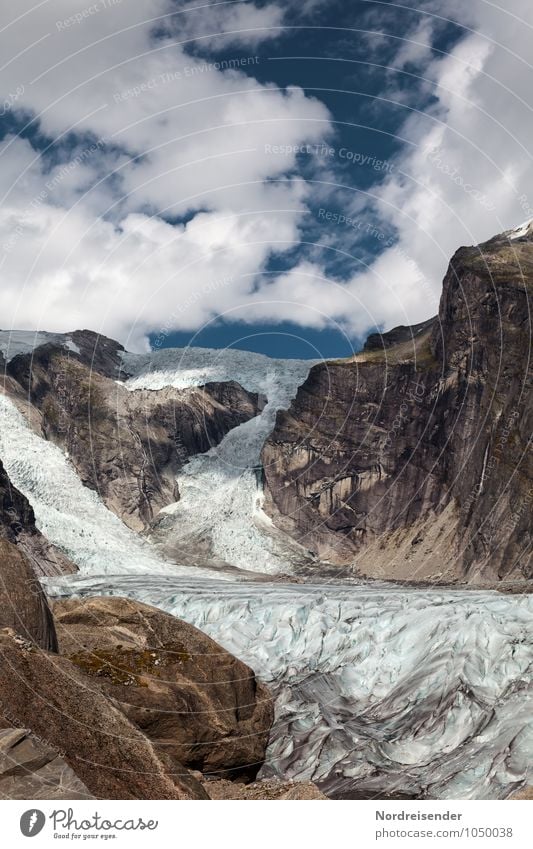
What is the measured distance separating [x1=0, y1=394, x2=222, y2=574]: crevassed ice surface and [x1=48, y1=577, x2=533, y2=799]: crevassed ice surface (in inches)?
1949

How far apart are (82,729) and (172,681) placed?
553cm

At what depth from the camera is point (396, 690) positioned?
2900cm

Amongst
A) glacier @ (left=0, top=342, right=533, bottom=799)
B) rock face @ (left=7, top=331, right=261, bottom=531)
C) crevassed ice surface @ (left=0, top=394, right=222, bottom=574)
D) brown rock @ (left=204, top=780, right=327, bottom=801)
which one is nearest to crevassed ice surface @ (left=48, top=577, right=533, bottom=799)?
glacier @ (left=0, top=342, right=533, bottom=799)

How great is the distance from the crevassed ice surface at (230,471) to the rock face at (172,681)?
76906mm

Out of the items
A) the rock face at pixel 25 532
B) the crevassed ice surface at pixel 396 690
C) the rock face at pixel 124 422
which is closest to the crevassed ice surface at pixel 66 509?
the rock face at pixel 124 422

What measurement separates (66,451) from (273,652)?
85621 mm

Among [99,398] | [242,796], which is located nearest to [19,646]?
[242,796]

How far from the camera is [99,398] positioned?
125 metres

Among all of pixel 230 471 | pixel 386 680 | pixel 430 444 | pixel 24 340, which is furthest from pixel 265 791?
pixel 24 340

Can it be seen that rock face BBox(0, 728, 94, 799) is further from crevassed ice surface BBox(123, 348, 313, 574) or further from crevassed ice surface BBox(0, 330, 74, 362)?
crevassed ice surface BBox(0, 330, 74, 362)

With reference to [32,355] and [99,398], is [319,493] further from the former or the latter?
[32,355]

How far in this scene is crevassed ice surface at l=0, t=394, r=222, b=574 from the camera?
300 ft

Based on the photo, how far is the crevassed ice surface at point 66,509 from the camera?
A: 91438 mm

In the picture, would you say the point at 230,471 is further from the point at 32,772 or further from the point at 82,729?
the point at 32,772
